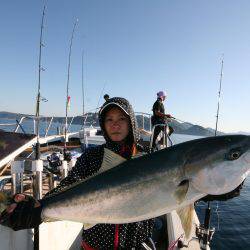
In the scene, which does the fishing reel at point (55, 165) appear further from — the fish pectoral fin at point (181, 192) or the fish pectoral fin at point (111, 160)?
the fish pectoral fin at point (181, 192)

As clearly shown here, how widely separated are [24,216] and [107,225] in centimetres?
86

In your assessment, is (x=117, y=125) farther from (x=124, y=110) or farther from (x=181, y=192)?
(x=181, y=192)

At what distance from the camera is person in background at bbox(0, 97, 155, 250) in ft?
9.68

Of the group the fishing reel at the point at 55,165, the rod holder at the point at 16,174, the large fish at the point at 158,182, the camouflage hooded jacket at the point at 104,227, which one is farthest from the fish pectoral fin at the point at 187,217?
the fishing reel at the point at 55,165

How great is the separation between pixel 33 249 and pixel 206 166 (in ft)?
11.6

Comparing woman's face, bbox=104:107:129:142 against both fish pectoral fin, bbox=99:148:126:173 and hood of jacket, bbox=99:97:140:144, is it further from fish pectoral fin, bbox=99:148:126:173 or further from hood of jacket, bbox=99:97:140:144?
fish pectoral fin, bbox=99:148:126:173

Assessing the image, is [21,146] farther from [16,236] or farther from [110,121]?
[110,121]

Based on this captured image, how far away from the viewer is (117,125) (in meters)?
3.50

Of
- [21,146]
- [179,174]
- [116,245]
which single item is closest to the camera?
[179,174]

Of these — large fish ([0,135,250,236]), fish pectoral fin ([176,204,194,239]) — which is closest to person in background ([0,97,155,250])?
large fish ([0,135,250,236])

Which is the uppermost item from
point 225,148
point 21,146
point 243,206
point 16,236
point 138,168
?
point 225,148

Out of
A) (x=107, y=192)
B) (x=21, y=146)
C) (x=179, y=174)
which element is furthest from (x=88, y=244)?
(x=21, y=146)

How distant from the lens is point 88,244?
333 cm

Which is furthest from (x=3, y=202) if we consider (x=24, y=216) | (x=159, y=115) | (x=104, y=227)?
(x=159, y=115)
